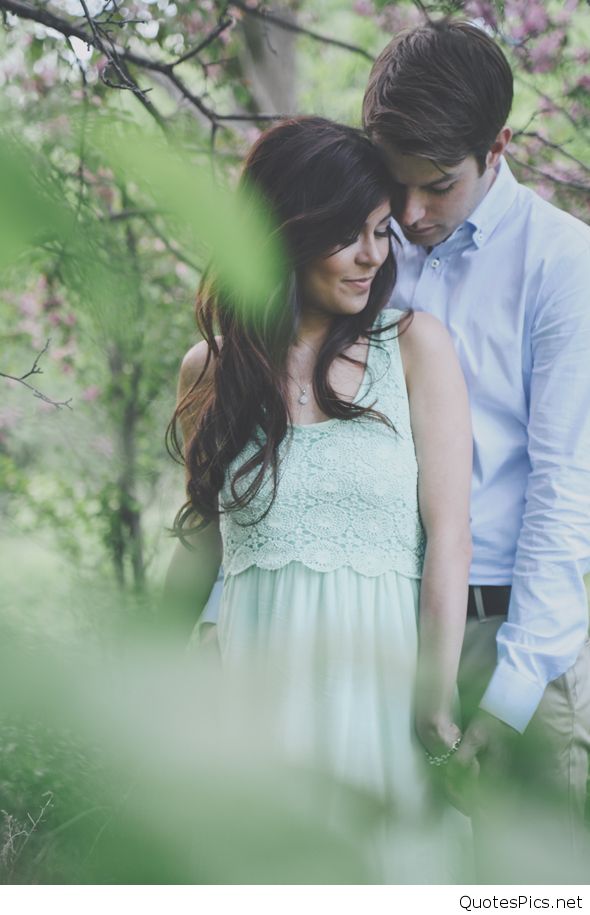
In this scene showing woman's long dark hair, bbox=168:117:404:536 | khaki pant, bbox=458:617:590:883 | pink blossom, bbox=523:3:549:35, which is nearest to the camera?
khaki pant, bbox=458:617:590:883

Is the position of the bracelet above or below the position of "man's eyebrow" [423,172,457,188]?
below

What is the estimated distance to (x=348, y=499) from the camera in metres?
1.68

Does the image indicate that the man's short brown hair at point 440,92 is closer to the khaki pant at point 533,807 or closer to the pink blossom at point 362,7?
the khaki pant at point 533,807

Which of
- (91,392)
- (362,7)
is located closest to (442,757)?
(91,392)

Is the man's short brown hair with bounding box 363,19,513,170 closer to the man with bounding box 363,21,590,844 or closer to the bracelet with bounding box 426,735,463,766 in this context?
the man with bounding box 363,21,590,844

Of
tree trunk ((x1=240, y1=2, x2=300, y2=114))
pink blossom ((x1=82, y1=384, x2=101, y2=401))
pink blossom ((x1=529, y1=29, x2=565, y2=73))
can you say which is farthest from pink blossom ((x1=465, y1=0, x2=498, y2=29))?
pink blossom ((x1=82, y1=384, x2=101, y2=401))

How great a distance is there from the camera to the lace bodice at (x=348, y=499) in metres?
1.67

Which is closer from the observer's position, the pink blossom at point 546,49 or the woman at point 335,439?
the woman at point 335,439

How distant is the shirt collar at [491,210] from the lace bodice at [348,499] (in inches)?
13.4

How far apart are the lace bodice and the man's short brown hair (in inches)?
18.0

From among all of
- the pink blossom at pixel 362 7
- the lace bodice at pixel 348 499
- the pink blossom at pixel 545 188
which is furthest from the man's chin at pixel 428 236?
the pink blossom at pixel 362 7

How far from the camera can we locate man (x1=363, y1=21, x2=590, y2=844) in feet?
5.25

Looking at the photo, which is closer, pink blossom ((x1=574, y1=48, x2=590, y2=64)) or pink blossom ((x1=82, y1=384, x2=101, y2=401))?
pink blossom ((x1=574, y1=48, x2=590, y2=64))

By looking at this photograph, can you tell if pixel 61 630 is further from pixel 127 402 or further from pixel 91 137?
pixel 127 402
